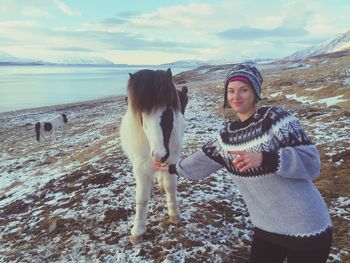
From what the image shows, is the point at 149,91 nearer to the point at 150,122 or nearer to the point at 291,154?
the point at 150,122

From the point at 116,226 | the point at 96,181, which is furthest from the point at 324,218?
the point at 96,181

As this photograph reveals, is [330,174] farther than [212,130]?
No

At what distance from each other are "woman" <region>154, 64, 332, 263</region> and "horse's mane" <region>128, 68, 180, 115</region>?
1222 mm

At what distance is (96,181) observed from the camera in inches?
276

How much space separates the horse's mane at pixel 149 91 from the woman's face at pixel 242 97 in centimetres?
128

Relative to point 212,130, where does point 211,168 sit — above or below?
above

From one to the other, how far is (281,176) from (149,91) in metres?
1.85

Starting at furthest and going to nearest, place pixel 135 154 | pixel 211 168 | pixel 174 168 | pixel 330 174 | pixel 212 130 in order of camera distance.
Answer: pixel 212 130, pixel 330 174, pixel 135 154, pixel 174 168, pixel 211 168

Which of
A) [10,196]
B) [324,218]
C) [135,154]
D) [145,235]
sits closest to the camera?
[324,218]

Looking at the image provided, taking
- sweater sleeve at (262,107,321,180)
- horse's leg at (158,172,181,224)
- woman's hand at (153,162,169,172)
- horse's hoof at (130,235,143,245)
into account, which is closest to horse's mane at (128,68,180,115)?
woman's hand at (153,162,169,172)

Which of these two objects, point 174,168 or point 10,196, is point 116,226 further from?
point 10,196

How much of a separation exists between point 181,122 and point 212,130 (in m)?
7.54

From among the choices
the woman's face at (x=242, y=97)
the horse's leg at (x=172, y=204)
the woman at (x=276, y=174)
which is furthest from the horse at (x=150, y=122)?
the woman's face at (x=242, y=97)

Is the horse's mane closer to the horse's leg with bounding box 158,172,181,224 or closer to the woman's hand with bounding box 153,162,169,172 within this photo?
the woman's hand with bounding box 153,162,169,172
